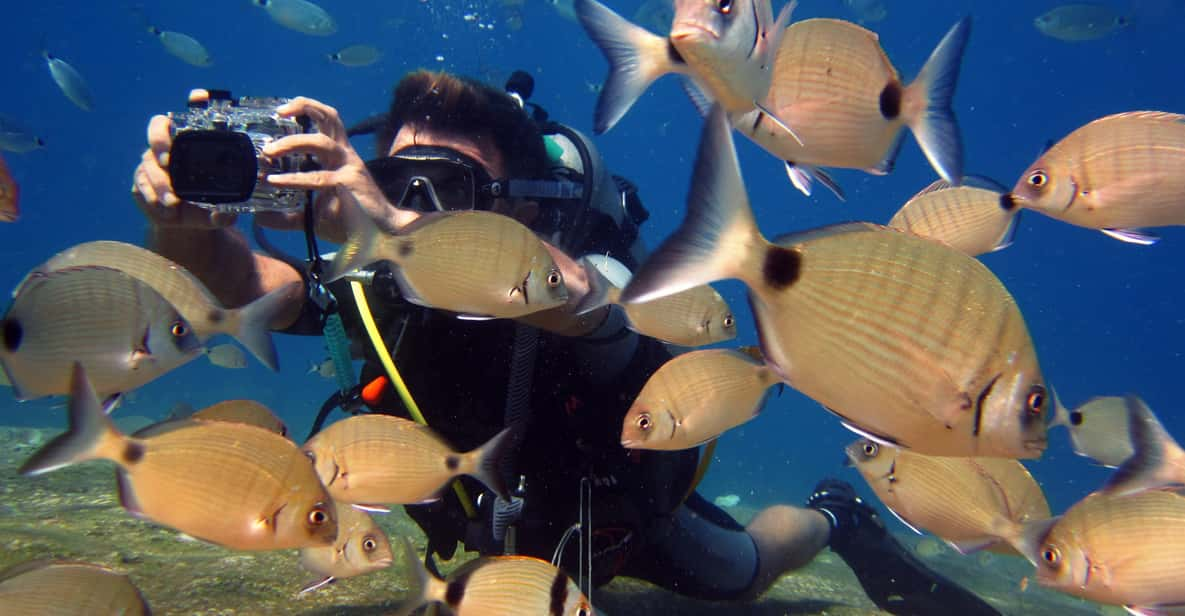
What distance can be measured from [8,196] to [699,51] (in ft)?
5.71

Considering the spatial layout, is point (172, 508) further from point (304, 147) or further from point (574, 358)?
point (574, 358)

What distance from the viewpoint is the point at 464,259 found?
188cm

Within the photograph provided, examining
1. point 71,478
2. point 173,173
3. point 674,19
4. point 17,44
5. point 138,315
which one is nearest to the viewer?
point 674,19

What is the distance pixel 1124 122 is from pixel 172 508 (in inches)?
104

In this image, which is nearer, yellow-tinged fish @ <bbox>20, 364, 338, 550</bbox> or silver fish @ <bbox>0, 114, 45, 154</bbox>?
yellow-tinged fish @ <bbox>20, 364, 338, 550</bbox>

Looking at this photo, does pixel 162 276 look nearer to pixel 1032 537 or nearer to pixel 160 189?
pixel 160 189

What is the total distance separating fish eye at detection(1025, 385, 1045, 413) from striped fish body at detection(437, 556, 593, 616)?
1429 millimetres

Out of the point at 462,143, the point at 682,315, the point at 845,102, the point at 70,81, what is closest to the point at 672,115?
the point at 70,81

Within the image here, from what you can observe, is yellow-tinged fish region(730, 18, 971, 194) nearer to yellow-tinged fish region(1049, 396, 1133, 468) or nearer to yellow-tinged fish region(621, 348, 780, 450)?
yellow-tinged fish region(621, 348, 780, 450)

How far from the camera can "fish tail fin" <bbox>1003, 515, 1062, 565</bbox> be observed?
1832 mm

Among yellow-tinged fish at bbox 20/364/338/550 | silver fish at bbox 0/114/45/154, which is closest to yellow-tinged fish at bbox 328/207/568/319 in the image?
yellow-tinged fish at bbox 20/364/338/550

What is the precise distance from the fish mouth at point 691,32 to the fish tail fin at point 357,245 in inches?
44.9

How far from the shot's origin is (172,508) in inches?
61.6

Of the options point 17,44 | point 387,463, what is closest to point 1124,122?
point 387,463
